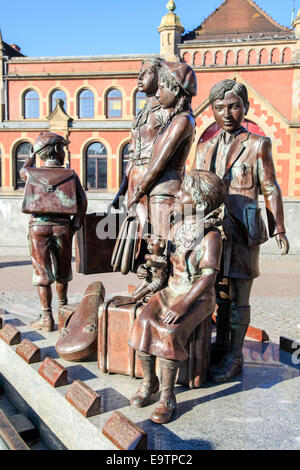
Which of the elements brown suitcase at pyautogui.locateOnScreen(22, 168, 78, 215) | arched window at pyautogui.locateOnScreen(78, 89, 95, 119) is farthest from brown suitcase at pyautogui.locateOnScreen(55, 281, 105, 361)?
arched window at pyautogui.locateOnScreen(78, 89, 95, 119)

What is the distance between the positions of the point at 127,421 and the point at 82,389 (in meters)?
0.56

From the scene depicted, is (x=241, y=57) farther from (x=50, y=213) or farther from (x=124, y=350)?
(x=124, y=350)

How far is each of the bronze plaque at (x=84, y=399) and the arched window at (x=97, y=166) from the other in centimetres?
1474

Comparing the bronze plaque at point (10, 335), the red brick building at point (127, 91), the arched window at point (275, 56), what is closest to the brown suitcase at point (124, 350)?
the bronze plaque at point (10, 335)

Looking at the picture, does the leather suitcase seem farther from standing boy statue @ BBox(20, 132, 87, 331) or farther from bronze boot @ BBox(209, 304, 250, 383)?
standing boy statue @ BBox(20, 132, 87, 331)

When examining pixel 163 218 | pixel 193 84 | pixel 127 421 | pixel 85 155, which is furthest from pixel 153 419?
pixel 85 155

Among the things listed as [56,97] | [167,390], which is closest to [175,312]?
[167,390]

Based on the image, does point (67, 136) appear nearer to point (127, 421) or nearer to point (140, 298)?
point (140, 298)

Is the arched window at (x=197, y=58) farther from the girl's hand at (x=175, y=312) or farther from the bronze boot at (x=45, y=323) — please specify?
the girl's hand at (x=175, y=312)

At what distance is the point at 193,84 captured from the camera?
341 cm

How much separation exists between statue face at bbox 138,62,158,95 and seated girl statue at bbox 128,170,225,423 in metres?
1.46

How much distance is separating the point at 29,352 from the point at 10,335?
0.53 m

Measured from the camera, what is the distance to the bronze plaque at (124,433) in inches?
84.1

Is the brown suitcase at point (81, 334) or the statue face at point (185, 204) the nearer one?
the statue face at point (185, 204)
